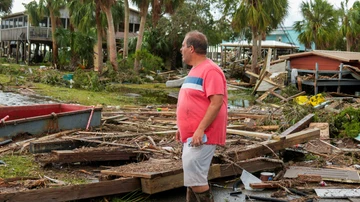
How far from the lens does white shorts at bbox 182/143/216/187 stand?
188 inches

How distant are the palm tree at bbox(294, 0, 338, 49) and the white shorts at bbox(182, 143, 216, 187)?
39.1 meters

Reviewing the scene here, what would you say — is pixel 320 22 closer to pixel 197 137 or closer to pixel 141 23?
pixel 141 23

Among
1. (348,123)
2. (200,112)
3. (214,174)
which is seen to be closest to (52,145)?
(214,174)

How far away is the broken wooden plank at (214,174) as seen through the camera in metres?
5.84

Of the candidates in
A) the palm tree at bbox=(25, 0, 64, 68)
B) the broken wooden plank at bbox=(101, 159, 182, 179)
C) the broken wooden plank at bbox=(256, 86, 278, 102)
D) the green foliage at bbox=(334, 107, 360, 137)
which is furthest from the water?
the palm tree at bbox=(25, 0, 64, 68)

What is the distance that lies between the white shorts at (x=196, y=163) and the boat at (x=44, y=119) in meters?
4.99

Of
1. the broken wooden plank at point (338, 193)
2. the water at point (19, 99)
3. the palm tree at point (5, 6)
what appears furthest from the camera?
the palm tree at point (5, 6)

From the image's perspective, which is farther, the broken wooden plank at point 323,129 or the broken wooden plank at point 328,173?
the broken wooden plank at point 323,129

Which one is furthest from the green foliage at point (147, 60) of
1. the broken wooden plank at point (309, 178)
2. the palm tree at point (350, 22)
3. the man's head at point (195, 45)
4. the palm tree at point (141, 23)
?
the man's head at point (195, 45)

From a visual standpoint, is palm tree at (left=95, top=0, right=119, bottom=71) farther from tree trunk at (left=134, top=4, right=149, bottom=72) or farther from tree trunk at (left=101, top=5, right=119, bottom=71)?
tree trunk at (left=134, top=4, right=149, bottom=72)

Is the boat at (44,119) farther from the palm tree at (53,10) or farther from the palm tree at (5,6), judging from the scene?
the palm tree at (5,6)

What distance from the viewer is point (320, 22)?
4328 cm

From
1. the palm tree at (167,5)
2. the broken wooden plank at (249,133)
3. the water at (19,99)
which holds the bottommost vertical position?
the water at (19,99)

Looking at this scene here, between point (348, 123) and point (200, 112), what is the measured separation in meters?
6.46
